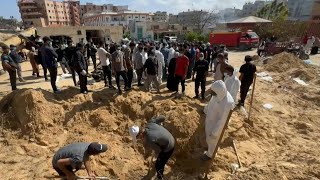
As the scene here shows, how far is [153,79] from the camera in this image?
7.48 m

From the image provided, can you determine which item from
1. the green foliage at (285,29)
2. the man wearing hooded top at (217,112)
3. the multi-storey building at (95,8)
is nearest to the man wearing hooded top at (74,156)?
the man wearing hooded top at (217,112)

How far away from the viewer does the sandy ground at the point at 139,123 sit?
4.95 meters

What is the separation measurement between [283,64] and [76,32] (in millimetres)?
26747

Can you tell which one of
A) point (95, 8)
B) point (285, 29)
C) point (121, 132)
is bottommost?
point (121, 132)

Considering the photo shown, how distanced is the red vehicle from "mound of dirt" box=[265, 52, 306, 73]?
34.7 ft

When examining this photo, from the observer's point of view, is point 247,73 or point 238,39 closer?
point 247,73

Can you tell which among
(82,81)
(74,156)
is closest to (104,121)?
(82,81)

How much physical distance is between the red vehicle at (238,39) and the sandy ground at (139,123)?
16872 mm

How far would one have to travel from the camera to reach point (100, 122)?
6.28 metres

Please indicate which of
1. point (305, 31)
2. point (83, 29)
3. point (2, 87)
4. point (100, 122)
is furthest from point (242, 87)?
point (83, 29)

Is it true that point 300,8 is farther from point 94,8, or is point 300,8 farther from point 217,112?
point 217,112

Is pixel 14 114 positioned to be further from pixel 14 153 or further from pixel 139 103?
pixel 139 103

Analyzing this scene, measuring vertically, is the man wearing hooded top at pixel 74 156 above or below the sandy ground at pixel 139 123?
above

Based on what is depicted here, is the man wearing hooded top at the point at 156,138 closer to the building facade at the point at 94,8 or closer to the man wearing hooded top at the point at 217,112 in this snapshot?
the man wearing hooded top at the point at 217,112
